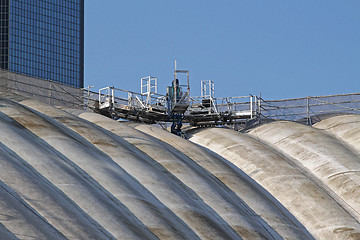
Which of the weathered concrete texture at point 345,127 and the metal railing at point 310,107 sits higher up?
the metal railing at point 310,107

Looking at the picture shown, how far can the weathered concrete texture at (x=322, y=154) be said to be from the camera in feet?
148

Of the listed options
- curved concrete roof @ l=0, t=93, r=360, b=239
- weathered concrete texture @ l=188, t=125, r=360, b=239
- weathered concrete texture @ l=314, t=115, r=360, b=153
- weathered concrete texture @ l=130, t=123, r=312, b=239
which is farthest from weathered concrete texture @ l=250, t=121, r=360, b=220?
weathered concrete texture @ l=130, t=123, r=312, b=239

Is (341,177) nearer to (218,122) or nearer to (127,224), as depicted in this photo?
(218,122)

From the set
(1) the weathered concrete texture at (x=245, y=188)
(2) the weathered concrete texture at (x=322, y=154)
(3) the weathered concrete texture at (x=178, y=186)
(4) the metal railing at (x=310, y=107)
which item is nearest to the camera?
(3) the weathered concrete texture at (x=178, y=186)

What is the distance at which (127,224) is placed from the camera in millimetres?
30031

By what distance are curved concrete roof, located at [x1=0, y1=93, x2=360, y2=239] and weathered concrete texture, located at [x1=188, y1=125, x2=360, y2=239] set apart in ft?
0.24

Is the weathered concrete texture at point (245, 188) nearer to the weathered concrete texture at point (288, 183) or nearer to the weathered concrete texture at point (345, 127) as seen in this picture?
the weathered concrete texture at point (288, 183)

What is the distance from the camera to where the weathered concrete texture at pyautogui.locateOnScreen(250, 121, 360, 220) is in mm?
44969

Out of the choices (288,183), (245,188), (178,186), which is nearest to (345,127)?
(288,183)

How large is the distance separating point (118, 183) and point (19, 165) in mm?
5210

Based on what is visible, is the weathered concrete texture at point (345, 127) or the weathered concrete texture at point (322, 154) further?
the weathered concrete texture at point (345, 127)

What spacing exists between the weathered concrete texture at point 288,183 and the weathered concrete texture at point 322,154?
0.96 meters

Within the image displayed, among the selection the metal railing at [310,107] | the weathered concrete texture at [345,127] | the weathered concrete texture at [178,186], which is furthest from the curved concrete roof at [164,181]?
the metal railing at [310,107]

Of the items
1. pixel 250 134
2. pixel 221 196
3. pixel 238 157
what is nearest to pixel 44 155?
pixel 221 196
